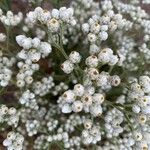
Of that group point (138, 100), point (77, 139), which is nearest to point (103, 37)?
point (138, 100)

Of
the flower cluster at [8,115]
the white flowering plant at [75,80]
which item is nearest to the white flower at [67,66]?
the white flowering plant at [75,80]

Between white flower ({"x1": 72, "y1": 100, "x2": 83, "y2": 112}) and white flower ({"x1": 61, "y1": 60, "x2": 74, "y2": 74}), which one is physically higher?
white flower ({"x1": 61, "y1": 60, "x2": 74, "y2": 74})

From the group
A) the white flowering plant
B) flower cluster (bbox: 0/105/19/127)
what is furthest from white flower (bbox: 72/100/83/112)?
flower cluster (bbox: 0/105/19/127)

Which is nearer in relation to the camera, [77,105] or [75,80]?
[77,105]

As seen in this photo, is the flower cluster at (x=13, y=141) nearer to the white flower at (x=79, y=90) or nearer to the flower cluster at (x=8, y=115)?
the flower cluster at (x=8, y=115)

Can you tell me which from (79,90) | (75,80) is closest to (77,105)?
(79,90)

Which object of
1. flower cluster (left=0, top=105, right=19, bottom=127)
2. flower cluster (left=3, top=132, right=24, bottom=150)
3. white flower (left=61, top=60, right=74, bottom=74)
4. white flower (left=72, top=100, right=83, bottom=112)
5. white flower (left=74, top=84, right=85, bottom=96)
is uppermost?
white flower (left=61, top=60, right=74, bottom=74)

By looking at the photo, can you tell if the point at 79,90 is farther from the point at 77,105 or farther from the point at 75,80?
the point at 75,80

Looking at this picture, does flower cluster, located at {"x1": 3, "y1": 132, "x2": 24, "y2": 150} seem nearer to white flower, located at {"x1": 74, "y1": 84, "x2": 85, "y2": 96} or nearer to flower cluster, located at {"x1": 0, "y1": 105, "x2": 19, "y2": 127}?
flower cluster, located at {"x1": 0, "y1": 105, "x2": 19, "y2": 127}

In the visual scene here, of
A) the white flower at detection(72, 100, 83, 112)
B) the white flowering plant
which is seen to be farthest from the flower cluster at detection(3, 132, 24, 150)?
the white flower at detection(72, 100, 83, 112)

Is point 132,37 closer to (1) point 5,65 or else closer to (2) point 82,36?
(2) point 82,36
